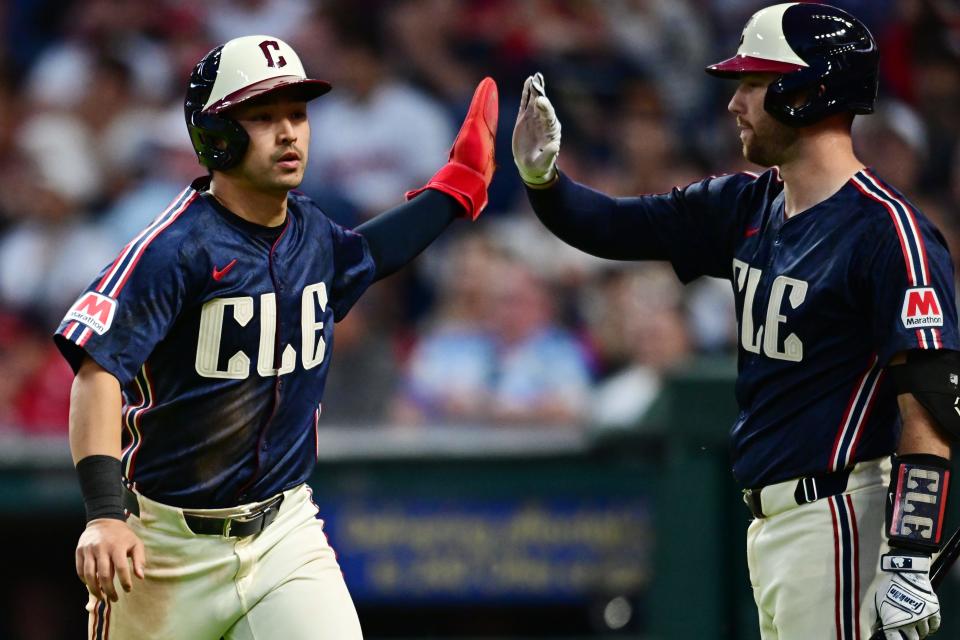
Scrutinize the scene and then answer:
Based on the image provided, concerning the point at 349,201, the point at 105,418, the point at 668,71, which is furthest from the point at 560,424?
the point at 105,418

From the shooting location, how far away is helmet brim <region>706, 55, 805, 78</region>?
369 centimetres

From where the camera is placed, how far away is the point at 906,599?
11.1ft

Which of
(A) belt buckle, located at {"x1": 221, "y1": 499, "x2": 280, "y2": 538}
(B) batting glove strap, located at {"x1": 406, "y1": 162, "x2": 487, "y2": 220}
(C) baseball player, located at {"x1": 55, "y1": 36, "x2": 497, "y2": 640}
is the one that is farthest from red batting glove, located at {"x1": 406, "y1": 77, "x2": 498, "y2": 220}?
(A) belt buckle, located at {"x1": 221, "y1": 499, "x2": 280, "y2": 538}

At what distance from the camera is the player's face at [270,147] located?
12.2ft

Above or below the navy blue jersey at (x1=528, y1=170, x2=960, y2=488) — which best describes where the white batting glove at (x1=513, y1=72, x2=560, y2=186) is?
above

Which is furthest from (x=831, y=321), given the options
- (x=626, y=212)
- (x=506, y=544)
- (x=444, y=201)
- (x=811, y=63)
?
(x=506, y=544)

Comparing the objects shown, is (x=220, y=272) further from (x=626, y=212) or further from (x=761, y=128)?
(x=761, y=128)

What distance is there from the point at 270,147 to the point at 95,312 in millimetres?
594

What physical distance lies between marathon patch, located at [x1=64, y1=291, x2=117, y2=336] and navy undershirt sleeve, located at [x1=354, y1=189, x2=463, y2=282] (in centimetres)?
81

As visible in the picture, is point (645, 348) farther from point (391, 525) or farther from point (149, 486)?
point (149, 486)

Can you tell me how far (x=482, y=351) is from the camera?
7.29 meters

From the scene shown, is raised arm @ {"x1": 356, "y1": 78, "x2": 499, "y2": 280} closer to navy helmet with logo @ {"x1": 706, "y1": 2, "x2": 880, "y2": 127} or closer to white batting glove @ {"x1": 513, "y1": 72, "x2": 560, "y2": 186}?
white batting glove @ {"x1": 513, "y1": 72, "x2": 560, "y2": 186}

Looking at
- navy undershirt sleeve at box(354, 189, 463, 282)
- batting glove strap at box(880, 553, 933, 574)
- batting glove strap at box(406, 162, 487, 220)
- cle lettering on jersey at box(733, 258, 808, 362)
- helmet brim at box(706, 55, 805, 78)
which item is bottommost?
batting glove strap at box(880, 553, 933, 574)

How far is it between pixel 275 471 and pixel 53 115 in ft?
18.4
